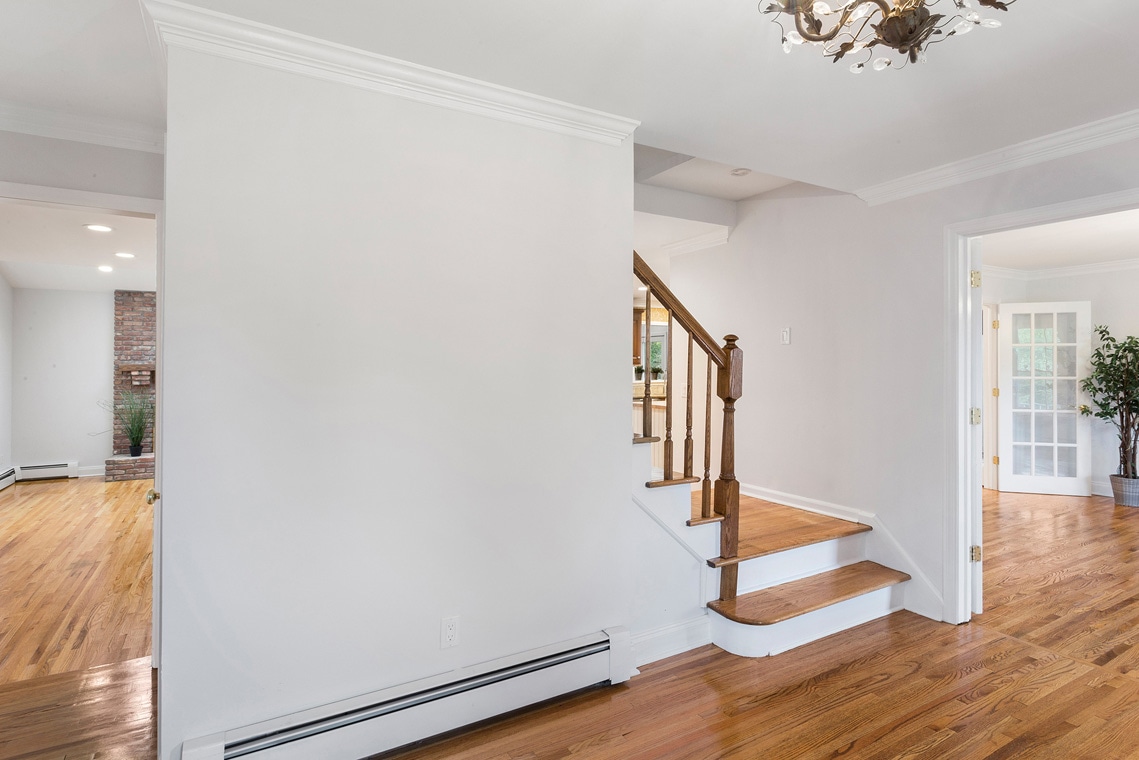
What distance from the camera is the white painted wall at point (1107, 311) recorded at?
6.15m

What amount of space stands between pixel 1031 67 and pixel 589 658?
282 centimetres

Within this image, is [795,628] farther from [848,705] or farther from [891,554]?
[891,554]

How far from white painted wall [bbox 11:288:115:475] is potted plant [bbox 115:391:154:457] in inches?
9.1

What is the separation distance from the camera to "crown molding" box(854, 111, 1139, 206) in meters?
2.52

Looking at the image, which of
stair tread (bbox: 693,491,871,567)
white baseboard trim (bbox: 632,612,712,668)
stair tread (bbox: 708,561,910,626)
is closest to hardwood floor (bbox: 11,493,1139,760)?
white baseboard trim (bbox: 632,612,712,668)

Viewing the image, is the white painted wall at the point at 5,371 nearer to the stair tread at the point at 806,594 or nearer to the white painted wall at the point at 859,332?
the white painted wall at the point at 859,332

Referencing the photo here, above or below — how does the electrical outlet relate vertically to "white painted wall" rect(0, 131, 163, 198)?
below

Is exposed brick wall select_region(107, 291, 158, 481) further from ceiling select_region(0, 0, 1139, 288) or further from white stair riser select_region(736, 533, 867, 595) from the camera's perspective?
white stair riser select_region(736, 533, 867, 595)

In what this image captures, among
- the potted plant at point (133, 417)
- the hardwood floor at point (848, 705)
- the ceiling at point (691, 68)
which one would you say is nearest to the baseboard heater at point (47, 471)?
the potted plant at point (133, 417)

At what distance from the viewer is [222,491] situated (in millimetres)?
1859

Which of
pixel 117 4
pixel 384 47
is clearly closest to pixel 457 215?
pixel 384 47

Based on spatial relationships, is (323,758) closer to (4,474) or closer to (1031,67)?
(1031,67)

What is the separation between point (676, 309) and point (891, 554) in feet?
6.71

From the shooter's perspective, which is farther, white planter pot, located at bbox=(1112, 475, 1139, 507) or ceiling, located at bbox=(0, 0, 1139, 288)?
white planter pot, located at bbox=(1112, 475, 1139, 507)
